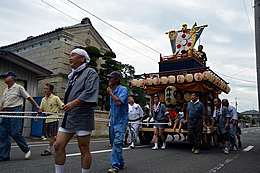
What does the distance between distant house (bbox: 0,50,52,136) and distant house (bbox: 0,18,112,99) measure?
12.0 ft

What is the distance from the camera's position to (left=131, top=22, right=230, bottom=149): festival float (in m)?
8.39

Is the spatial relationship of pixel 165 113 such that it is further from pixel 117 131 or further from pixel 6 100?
pixel 6 100

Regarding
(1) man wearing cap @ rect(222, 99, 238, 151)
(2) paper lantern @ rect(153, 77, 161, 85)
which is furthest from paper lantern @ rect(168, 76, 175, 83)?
(1) man wearing cap @ rect(222, 99, 238, 151)

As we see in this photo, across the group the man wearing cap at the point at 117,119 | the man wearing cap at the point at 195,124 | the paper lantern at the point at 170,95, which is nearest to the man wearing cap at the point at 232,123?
the man wearing cap at the point at 195,124

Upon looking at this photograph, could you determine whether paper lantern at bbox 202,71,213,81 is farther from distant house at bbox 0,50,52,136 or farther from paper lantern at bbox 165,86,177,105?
distant house at bbox 0,50,52,136

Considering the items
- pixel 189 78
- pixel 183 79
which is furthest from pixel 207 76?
pixel 183 79

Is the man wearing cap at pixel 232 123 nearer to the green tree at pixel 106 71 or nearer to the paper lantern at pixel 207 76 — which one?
the paper lantern at pixel 207 76

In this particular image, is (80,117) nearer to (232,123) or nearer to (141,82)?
(232,123)

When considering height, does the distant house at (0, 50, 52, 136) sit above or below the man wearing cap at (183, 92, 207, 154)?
above

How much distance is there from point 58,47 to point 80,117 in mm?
14092

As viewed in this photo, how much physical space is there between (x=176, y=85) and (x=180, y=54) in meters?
2.49

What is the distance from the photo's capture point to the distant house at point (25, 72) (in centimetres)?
1016

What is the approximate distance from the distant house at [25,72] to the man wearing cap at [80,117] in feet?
26.5

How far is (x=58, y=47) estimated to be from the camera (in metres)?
15.8
